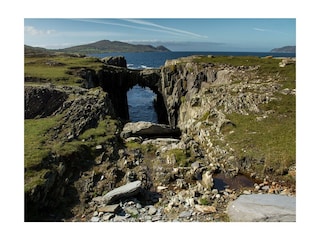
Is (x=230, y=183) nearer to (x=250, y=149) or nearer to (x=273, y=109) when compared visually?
(x=250, y=149)

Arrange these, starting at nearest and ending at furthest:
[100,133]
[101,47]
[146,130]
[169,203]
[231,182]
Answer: [169,203] → [231,182] → [100,133] → [146,130] → [101,47]

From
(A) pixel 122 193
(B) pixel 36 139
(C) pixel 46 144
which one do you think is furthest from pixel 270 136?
(B) pixel 36 139

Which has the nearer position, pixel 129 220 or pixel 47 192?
pixel 129 220

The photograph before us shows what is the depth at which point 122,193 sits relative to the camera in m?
13.5

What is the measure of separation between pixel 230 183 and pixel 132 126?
1192 centimetres

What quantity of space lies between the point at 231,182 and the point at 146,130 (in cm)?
1147

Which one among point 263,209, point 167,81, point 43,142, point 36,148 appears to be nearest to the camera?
point 263,209

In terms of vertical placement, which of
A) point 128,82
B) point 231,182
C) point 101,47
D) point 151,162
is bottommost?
point 231,182

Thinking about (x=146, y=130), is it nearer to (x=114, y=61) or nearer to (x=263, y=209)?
(x=263, y=209)

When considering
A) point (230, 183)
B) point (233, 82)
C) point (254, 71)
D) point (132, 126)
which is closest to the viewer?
point (230, 183)

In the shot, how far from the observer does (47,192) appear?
13070 mm

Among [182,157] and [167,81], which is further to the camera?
[167,81]

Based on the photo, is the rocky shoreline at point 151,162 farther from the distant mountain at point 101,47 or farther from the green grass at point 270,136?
the distant mountain at point 101,47

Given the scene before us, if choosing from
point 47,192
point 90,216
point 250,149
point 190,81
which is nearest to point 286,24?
point 250,149
